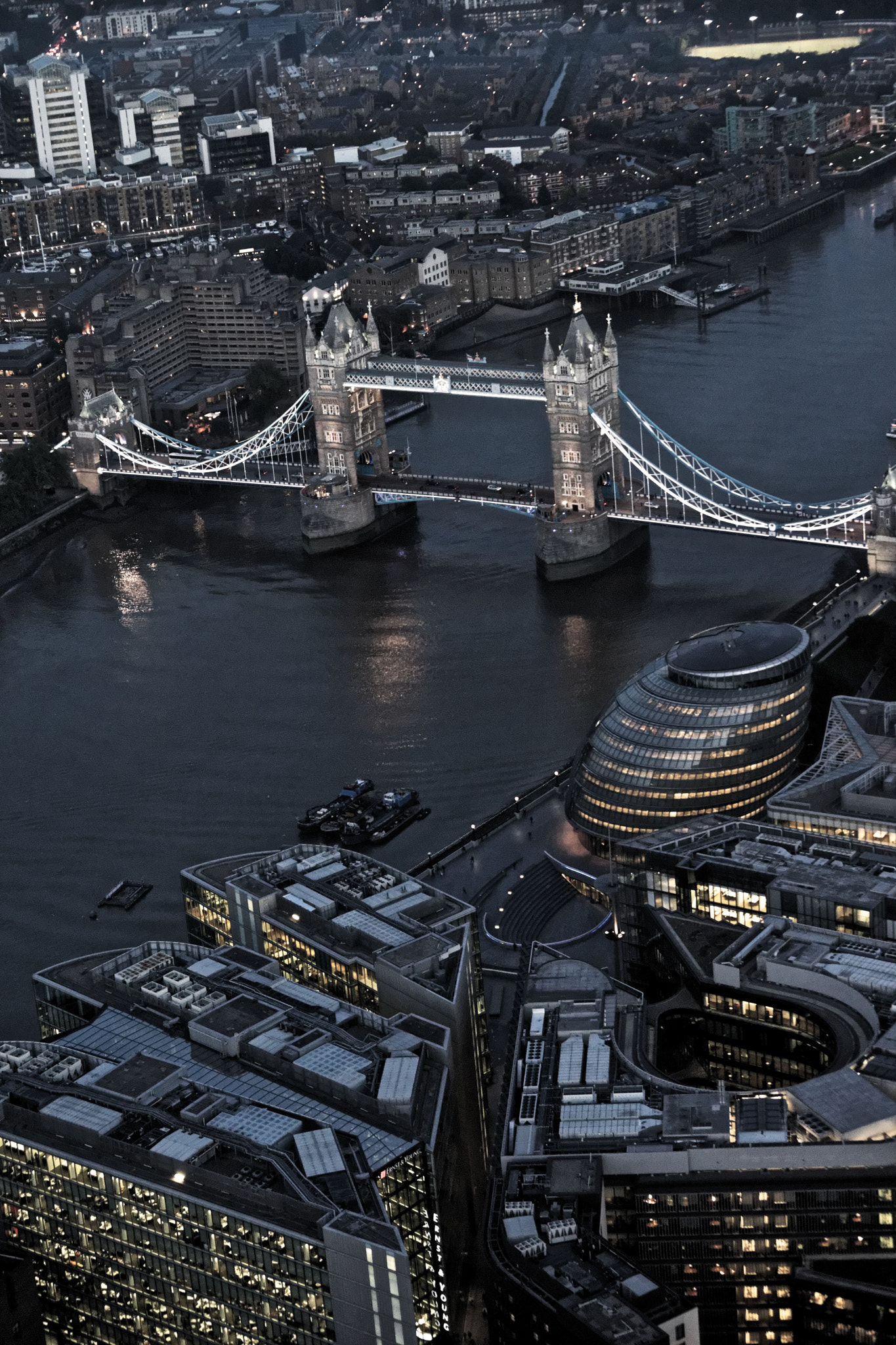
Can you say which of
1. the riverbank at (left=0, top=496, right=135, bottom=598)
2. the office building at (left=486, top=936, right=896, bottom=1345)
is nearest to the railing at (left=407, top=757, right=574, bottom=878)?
the office building at (left=486, top=936, right=896, bottom=1345)

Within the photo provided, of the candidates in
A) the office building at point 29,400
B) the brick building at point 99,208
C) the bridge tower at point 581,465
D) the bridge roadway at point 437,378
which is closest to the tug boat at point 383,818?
the bridge tower at point 581,465

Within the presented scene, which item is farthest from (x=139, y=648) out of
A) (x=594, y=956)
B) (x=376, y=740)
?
(x=594, y=956)

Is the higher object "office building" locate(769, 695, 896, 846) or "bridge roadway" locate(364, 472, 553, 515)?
"office building" locate(769, 695, 896, 846)

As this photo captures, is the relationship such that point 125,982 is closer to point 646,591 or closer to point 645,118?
point 646,591

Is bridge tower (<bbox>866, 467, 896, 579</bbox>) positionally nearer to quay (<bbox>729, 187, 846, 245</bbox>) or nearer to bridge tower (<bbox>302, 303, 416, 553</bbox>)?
bridge tower (<bbox>302, 303, 416, 553</bbox>)

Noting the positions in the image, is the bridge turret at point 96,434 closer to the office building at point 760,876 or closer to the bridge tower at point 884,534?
the bridge tower at point 884,534

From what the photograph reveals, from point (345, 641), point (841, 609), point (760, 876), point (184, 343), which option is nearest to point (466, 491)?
point (345, 641)

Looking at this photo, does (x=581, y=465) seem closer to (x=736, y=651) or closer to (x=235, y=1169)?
(x=736, y=651)
